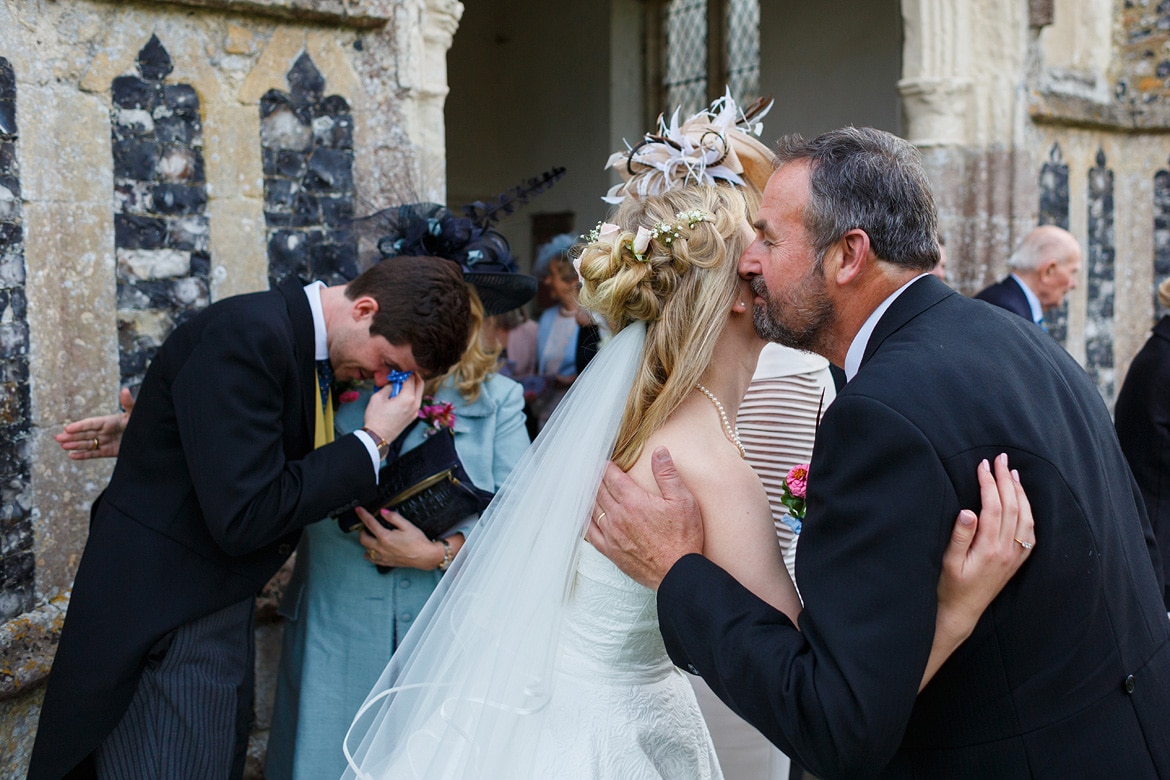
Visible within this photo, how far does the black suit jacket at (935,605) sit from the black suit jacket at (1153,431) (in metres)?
2.79

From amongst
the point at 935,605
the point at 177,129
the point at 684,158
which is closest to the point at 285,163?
the point at 177,129

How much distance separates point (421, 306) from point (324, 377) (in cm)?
35

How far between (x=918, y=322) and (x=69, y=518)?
9.03 ft

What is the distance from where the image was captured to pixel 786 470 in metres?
2.73

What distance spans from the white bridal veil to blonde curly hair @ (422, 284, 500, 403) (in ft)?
3.06

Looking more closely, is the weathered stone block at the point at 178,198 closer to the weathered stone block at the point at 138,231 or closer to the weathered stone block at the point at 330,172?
the weathered stone block at the point at 138,231

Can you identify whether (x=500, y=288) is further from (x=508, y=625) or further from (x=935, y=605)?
(x=935, y=605)

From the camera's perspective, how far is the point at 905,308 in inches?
68.0

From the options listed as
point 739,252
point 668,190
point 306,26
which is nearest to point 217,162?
point 306,26

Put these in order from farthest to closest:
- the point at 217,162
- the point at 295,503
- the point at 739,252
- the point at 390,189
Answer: the point at 390,189 → the point at 217,162 → the point at 295,503 → the point at 739,252

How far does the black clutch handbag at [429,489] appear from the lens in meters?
2.80

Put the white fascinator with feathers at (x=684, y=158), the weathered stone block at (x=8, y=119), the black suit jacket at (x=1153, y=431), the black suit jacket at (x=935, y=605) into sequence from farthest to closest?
1. the black suit jacket at (x=1153, y=431)
2. the weathered stone block at (x=8, y=119)
3. the white fascinator with feathers at (x=684, y=158)
4. the black suit jacket at (x=935, y=605)

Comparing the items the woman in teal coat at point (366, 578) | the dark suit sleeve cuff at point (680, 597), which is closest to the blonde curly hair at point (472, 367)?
the woman in teal coat at point (366, 578)

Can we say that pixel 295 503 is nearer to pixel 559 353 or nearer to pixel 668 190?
pixel 668 190
